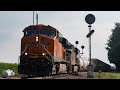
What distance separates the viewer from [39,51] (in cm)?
2070

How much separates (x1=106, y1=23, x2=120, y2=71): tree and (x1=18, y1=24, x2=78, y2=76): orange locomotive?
43.4 metres

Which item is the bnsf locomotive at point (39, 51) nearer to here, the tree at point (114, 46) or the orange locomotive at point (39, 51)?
the orange locomotive at point (39, 51)

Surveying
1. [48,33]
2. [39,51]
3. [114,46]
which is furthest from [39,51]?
[114,46]

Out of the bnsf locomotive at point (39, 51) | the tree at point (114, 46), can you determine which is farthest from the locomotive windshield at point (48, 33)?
the tree at point (114, 46)

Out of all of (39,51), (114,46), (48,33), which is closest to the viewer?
(39,51)

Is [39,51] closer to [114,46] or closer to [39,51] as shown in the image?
[39,51]

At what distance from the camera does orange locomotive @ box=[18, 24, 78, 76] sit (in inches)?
792

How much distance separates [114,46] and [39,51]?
153 feet

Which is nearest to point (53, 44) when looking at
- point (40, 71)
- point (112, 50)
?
point (40, 71)

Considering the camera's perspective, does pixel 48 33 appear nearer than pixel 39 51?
No

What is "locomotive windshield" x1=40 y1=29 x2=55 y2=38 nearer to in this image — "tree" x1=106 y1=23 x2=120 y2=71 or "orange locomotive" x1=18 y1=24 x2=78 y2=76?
"orange locomotive" x1=18 y1=24 x2=78 y2=76
